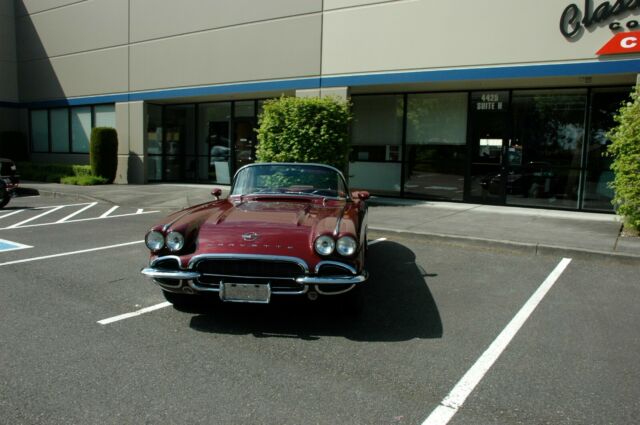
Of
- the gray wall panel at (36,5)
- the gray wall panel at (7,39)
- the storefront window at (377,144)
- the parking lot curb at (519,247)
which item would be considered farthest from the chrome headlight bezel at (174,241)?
the gray wall panel at (7,39)

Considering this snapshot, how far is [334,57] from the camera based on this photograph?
555 inches

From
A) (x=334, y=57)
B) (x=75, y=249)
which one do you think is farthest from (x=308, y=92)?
(x=75, y=249)

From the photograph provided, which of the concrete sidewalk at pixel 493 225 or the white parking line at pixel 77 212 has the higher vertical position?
the concrete sidewalk at pixel 493 225

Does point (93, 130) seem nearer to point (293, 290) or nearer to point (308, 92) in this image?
point (308, 92)

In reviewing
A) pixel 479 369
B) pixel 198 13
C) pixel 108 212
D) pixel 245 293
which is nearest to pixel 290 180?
pixel 245 293

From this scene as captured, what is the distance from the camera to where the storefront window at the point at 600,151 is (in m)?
12.2

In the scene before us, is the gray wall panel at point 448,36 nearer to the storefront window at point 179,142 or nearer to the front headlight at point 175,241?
the storefront window at point 179,142

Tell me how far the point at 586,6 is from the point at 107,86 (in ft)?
52.5

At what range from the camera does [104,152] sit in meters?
18.7

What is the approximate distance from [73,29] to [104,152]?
18.7ft

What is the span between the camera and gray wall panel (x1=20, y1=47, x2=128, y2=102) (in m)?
19.3

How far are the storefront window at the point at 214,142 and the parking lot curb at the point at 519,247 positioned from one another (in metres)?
10.3

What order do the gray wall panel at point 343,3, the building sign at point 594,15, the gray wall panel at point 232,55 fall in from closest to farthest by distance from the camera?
the building sign at point 594,15 → the gray wall panel at point 343,3 → the gray wall panel at point 232,55

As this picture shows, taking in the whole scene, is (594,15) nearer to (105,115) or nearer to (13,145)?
(105,115)
